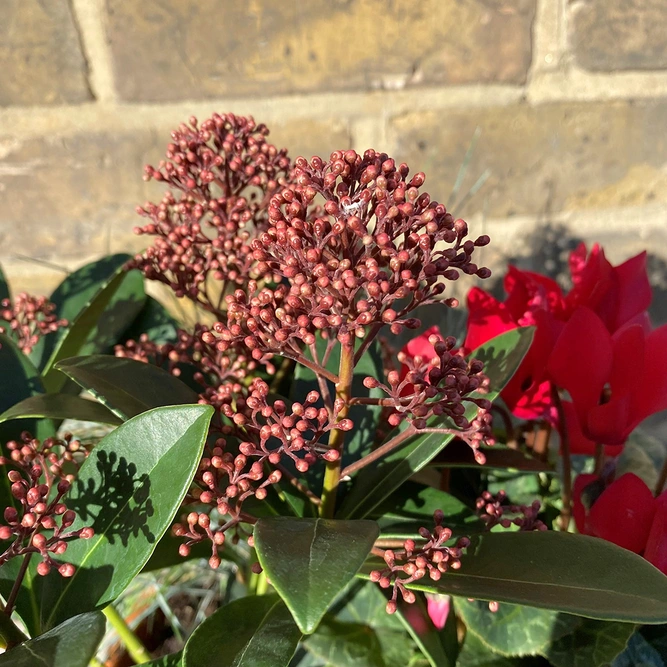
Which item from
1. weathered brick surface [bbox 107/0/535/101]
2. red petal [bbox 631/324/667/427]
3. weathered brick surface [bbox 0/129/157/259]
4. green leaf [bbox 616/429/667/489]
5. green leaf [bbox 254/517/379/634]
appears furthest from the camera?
weathered brick surface [bbox 0/129/157/259]

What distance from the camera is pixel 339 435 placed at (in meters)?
0.41

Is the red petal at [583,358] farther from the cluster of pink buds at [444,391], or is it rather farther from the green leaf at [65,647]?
the green leaf at [65,647]

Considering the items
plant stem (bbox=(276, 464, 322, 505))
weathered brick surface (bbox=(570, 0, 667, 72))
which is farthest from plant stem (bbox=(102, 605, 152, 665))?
weathered brick surface (bbox=(570, 0, 667, 72))

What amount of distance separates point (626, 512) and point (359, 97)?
28.5 inches

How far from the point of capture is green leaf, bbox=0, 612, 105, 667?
296mm

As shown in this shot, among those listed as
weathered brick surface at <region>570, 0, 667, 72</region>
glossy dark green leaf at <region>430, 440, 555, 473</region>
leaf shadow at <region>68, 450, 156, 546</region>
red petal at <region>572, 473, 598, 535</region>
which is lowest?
red petal at <region>572, 473, 598, 535</region>

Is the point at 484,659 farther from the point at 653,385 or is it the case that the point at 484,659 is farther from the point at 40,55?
the point at 40,55

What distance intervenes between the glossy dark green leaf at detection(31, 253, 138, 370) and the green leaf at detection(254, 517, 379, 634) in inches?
17.2

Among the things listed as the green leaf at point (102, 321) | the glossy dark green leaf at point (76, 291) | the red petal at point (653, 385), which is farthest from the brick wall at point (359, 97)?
the red petal at point (653, 385)

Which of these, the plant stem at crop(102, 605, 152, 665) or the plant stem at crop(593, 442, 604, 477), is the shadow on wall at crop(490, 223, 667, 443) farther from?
the plant stem at crop(102, 605, 152, 665)

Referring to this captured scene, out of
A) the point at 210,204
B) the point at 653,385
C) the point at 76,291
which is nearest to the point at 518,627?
the point at 653,385

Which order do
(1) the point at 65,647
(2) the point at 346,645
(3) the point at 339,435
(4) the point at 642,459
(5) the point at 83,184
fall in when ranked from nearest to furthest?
(1) the point at 65,647 → (3) the point at 339,435 → (2) the point at 346,645 → (4) the point at 642,459 → (5) the point at 83,184

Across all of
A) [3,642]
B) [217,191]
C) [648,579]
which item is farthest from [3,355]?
[648,579]

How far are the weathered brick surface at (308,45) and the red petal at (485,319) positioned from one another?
1.65ft
